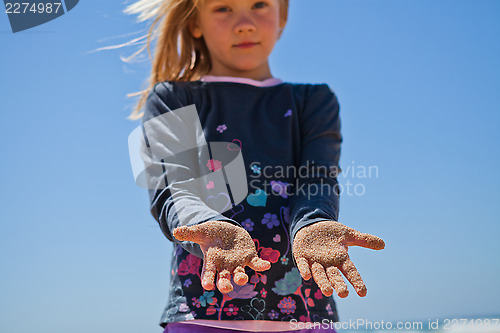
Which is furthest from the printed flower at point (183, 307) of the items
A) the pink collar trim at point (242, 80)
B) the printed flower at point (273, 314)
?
the pink collar trim at point (242, 80)

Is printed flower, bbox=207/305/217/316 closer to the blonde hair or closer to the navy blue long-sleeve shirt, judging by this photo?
the navy blue long-sleeve shirt

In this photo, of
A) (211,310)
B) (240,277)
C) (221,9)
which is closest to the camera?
(240,277)

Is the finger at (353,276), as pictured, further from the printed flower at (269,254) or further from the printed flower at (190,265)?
the printed flower at (190,265)

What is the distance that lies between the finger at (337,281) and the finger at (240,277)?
0.63 feet

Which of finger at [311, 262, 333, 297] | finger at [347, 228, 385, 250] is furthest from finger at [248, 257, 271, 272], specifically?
finger at [347, 228, 385, 250]

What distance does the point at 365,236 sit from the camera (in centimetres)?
119

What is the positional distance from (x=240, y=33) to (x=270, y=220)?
0.69 m

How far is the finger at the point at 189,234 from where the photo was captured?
1.13 meters

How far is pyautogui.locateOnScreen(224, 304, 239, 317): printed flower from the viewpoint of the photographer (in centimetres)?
145

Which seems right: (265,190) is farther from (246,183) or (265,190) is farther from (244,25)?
(244,25)

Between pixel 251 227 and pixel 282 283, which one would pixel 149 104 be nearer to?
pixel 251 227

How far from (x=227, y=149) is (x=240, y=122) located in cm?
12

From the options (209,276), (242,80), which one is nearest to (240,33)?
(242,80)

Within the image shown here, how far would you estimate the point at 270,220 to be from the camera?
155 centimetres
